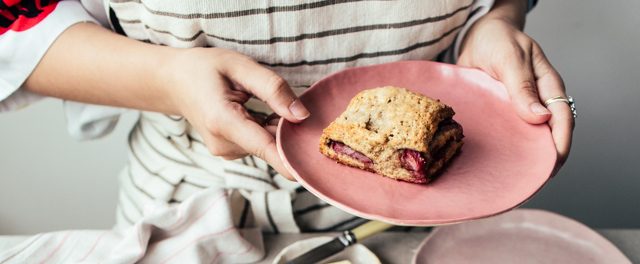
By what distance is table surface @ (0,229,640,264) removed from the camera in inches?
50.4

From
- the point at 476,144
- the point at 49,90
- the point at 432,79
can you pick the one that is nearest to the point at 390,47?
the point at 432,79

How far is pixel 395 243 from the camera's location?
4.33 feet

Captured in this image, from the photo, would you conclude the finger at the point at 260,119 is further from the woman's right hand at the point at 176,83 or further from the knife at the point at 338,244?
the knife at the point at 338,244

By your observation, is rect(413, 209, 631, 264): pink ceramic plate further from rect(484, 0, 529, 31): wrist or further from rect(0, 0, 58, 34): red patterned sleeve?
rect(0, 0, 58, 34): red patterned sleeve

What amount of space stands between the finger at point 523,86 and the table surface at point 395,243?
0.53 metres

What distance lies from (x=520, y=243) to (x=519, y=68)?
526mm

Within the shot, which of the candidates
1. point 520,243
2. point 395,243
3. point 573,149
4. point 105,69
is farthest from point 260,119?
point 573,149

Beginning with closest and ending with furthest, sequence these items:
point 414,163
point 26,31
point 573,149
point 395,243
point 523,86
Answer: point 414,163 → point 523,86 → point 26,31 → point 395,243 → point 573,149

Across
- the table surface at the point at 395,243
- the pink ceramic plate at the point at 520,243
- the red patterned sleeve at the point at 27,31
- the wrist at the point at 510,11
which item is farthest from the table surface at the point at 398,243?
the red patterned sleeve at the point at 27,31

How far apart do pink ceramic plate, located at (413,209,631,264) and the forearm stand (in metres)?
0.87

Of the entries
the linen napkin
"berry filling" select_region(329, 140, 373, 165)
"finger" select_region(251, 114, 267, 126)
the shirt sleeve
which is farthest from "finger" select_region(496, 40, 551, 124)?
the shirt sleeve

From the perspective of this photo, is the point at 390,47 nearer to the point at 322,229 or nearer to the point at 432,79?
the point at 432,79

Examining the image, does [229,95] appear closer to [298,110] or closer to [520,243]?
[298,110]

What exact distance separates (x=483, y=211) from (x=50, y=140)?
8.19 feet
